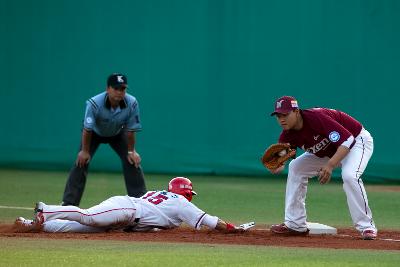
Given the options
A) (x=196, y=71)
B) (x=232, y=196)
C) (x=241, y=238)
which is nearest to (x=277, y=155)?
(x=241, y=238)

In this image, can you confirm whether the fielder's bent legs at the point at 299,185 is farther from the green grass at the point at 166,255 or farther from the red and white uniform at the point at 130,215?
the green grass at the point at 166,255

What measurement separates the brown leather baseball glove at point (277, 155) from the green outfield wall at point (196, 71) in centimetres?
748

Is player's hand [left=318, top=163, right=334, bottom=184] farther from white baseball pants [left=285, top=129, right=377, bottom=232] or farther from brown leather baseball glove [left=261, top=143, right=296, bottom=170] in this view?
brown leather baseball glove [left=261, top=143, right=296, bottom=170]

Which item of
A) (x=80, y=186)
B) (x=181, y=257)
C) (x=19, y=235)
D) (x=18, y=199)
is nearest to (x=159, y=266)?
(x=181, y=257)

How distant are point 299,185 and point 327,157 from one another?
14.6 inches

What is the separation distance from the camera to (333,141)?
9.48m

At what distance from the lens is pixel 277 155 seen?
9.96 m

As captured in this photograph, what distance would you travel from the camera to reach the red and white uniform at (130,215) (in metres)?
9.41

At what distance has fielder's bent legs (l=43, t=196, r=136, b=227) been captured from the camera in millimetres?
9359

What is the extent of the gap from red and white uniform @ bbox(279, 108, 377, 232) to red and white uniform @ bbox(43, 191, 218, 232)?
931 mm

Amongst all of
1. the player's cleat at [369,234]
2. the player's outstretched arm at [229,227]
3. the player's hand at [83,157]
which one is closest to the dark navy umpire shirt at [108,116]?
the player's hand at [83,157]

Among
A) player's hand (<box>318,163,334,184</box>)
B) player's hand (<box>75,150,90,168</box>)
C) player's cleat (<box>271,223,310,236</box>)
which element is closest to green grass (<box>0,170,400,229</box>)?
player's hand (<box>75,150,90,168</box>)

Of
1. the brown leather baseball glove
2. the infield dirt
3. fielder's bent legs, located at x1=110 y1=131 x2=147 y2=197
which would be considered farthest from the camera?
fielder's bent legs, located at x1=110 y1=131 x2=147 y2=197

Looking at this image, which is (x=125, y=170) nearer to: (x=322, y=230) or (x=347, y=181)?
(x=322, y=230)
